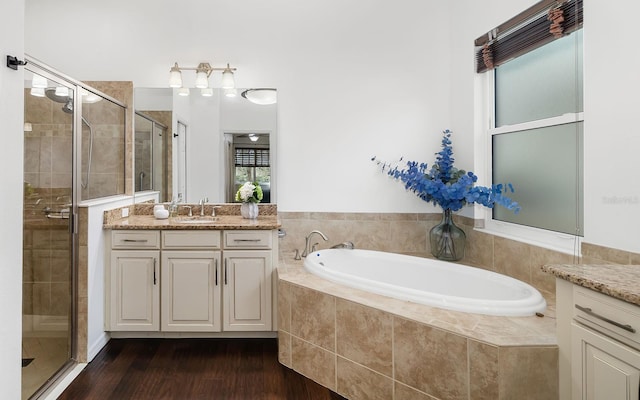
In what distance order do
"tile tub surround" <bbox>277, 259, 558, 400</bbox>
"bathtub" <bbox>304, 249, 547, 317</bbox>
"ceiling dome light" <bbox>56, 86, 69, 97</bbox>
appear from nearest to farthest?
"tile tub surround" <bbox>277, 259, 558, 400</bbox>
"bathtub" <bbox>304, 249, 547, 317</bbox>
"ceiling dome light" <bbox>56, 86, 69, 97</bbox>

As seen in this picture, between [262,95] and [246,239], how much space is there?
1.25m

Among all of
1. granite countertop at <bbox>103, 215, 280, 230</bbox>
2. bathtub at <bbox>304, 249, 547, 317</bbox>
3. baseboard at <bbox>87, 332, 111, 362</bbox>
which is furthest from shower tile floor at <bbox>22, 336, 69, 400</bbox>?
bathtub at <bbox>304, 249, 547, 317</bbox>

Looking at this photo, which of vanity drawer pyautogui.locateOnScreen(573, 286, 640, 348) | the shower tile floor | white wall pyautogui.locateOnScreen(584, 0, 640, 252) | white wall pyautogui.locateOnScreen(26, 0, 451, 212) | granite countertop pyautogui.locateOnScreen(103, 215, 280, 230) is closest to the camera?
vanity drawer pyautogui.locateOnScreen(573, 286, 640, 348)

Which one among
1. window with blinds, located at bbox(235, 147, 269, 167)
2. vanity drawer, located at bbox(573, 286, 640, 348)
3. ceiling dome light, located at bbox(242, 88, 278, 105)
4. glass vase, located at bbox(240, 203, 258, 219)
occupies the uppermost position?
ceiling dome light, located at bbox(242, 88, 278, 105)

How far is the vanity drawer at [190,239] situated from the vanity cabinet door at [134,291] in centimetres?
12

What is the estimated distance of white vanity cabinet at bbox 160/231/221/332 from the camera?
8.35 feet

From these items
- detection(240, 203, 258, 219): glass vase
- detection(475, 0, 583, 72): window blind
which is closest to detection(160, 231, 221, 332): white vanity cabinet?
detection(240, 203, 258, 219): glass vase

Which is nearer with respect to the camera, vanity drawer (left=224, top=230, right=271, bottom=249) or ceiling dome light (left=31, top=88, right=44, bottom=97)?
ceiling dome light (left=31, top=88, right=44, bottom=97)

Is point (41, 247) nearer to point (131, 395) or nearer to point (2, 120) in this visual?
point (2, 120)

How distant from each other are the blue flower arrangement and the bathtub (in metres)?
0.46

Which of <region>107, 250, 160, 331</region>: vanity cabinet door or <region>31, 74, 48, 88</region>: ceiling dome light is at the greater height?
<region>31, 74, 48, 88</region>: ceiling dome light

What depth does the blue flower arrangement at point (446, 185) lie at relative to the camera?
7.88ft

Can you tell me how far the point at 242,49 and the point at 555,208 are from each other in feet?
8.61

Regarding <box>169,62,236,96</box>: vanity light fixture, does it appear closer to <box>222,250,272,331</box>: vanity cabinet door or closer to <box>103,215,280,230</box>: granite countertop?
<box>103,215,280,230</box>: granite countertop
